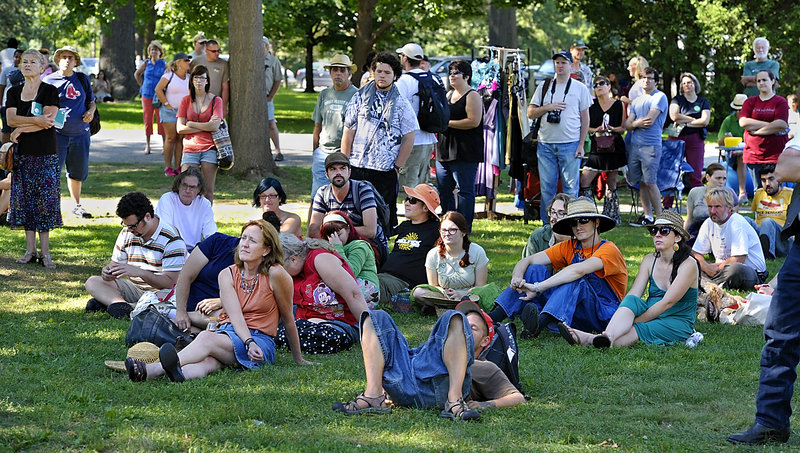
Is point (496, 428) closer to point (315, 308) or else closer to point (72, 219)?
point (315, 308)

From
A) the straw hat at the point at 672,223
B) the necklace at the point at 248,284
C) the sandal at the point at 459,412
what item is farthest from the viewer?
the straw hat at the point at 672,223

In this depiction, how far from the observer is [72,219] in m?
12.4

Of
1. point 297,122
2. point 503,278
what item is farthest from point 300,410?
point 297,122

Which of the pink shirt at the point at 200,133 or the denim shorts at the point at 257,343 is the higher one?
the pink shirt at the point at 200,133

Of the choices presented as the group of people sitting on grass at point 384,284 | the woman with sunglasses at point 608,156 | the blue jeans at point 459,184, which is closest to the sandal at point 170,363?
the group of people sitting on grass at point 384,284

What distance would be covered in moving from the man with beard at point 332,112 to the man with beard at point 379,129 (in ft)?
2.07

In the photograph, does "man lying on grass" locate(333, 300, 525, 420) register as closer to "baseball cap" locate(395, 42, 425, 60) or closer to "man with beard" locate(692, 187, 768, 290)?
"man with beard" locate(692, 187, 768, 290)

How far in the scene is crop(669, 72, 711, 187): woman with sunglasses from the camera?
1381 centimetres

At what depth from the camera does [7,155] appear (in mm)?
9445

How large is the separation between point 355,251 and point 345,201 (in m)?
0.83

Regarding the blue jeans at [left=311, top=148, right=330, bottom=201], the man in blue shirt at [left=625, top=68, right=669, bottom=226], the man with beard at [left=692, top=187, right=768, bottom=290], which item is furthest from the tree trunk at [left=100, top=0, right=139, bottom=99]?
the man with beard at [left=692, top=187, right=768, bottom=290]

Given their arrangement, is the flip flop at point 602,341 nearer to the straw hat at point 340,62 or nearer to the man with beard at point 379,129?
the man with beard at point 379,129

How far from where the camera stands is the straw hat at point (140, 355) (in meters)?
6.25

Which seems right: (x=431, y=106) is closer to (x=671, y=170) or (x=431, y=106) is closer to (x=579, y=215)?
(x=579, y=215)
